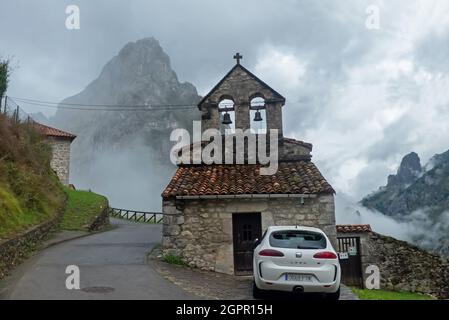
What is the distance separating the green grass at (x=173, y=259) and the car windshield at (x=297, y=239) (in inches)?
195

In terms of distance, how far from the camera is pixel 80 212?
24922 millimetres

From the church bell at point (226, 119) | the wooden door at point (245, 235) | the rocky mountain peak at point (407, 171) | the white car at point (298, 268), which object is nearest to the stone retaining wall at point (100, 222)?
the church bell at point (226, 119)

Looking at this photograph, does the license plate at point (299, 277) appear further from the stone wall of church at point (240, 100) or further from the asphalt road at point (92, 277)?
the stone wall of church at point (240, 100)

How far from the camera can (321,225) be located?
12617 millimetres

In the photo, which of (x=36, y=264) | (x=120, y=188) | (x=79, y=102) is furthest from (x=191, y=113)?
(x=36, y=264)

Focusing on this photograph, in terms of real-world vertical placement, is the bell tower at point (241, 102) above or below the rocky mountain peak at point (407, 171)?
below

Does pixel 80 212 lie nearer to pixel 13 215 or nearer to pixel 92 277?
pixel 13 215

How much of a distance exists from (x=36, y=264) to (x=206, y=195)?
5.28 m

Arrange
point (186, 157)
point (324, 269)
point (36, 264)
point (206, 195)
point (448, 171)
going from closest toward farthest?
point (324, 269), point (36, 264), point (206, 195), point (186, 157), point (448, 171)

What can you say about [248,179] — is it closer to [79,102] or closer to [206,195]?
[206,195]

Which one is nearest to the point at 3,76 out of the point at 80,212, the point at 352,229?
the point at 80,212

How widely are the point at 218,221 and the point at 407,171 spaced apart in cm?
14758

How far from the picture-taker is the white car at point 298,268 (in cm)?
770

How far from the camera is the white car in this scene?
7699 mm
